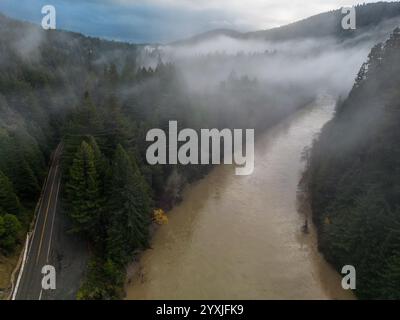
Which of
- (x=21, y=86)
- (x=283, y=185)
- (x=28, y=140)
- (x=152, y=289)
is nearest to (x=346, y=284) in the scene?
(x=152, y=289)

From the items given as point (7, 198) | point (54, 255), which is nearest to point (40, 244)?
point (54, 255)

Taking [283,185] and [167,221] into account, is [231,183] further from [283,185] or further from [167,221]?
[167,221]

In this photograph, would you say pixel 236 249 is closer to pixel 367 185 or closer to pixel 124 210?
pixel 124 210

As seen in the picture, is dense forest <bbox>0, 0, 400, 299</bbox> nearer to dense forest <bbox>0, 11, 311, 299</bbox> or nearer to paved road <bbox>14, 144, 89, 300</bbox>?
dense forest <bbox>0, 11, 311, 299</bbox>

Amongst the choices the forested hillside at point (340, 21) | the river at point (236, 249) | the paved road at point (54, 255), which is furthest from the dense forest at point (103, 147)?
the forested hillside at point (340, 21)

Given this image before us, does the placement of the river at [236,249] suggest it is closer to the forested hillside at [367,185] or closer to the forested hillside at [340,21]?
the forested hillside at [367,185]

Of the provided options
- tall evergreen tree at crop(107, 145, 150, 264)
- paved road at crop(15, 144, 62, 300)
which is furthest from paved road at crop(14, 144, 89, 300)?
tall evergreen tree at crop(107, 145, 150, 264)
